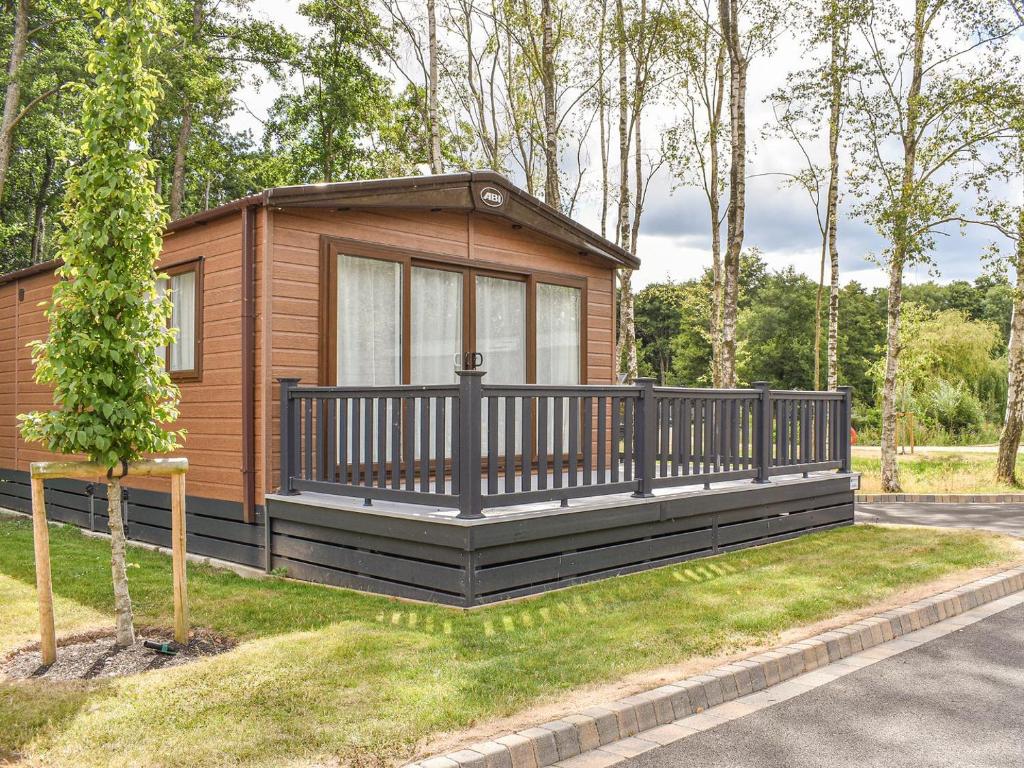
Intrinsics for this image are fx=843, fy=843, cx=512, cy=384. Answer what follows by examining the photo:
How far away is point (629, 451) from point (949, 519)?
6477 mm

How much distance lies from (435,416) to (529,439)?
1.22 m

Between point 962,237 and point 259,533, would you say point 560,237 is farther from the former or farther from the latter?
point 962,237

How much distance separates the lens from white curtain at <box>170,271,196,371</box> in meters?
8.12

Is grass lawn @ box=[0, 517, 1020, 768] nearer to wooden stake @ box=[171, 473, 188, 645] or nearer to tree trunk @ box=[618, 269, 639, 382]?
wooden stake @ box=[171, 473, 188, 645]

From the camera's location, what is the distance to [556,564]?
→ 6.33 metres

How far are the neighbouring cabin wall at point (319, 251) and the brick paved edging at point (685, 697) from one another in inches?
169

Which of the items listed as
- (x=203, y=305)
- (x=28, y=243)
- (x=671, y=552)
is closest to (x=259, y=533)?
(x=203, y=305)

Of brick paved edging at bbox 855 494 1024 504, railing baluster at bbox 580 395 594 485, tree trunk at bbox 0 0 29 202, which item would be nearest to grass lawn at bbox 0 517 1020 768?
railing baluster at bbox 580 395 594 485

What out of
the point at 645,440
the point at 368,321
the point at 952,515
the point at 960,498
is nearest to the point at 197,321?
the point at 368,321

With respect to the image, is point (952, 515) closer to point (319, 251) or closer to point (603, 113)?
point (319, 251)

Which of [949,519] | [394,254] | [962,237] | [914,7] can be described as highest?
[914,7]

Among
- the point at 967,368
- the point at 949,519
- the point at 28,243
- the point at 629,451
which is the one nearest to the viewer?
the point at 629,451

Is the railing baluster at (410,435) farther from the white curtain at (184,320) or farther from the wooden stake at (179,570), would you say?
the white curtain at (184,320)

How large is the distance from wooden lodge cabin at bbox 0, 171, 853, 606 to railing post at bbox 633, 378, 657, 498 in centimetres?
2
